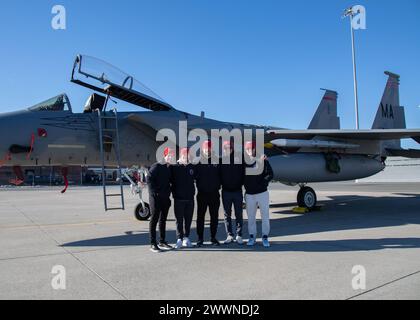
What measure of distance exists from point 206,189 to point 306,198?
606cm

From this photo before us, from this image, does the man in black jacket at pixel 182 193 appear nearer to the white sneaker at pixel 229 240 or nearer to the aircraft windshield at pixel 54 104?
the white sneaker at pixel 229 240

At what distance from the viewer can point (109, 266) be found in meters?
5.02

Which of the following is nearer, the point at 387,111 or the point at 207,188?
the point at 207,188

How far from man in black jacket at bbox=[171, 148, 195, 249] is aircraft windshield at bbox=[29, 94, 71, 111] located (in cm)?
410

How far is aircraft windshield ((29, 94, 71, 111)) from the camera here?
8680 mm

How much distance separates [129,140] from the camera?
375 inches

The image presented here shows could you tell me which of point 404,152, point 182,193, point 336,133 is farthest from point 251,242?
point 404,152

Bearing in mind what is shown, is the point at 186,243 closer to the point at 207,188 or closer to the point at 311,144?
Result: the point at 207,188

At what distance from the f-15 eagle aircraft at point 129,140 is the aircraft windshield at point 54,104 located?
0.07 feet

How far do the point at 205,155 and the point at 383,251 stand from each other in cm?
331

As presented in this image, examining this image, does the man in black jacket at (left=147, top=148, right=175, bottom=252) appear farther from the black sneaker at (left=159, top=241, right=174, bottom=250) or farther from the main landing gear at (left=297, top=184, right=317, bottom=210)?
the main landing gear at (left=297, top=184, right=317, bottom=210)

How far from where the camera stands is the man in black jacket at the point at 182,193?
20.8 feet
